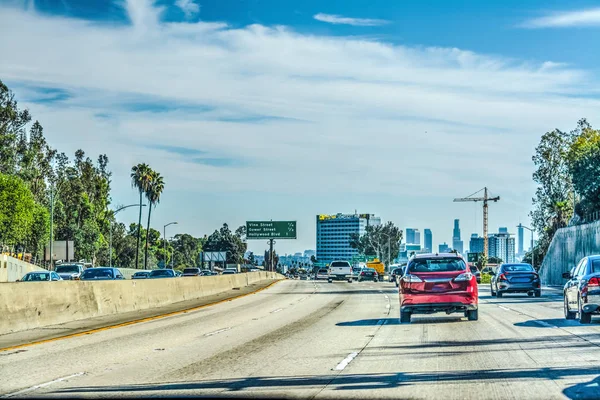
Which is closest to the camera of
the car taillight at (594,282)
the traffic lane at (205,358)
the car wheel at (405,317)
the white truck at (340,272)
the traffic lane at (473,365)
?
the traffic lane at (473,365)

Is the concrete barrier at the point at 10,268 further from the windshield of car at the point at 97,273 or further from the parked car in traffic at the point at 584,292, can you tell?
the parked car in traffic at the point at 584,292

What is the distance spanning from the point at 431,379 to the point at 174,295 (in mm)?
25194

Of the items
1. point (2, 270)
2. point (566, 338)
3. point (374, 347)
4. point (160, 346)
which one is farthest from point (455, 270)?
point (2, 270)

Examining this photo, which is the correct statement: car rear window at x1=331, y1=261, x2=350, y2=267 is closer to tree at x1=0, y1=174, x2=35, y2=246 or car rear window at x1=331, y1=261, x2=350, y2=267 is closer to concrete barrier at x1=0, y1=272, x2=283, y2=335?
tree at x1=0, y1=174, x2=35, y2=246

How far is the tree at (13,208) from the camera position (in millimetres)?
79062

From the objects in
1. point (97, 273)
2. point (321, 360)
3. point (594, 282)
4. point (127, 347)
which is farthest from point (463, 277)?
point (97, 273)

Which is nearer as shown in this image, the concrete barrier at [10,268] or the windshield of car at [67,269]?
the windshield of car at [67,269]

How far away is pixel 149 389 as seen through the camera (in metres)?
11.7

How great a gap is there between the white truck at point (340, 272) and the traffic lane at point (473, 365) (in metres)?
54.2

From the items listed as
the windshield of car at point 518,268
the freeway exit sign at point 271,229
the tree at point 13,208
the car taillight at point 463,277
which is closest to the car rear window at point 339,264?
the tree at point 13,208

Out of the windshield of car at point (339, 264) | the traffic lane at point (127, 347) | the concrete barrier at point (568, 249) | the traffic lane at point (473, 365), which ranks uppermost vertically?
the concrete barrier at point (568, 249)

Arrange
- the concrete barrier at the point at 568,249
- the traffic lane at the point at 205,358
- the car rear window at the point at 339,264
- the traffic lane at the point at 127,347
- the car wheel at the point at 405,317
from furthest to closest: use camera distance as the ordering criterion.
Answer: the car rear window at the point at 339,264
the concrete barrier at the point at 568,249
the car wheel at the point at 405,317
the traffic lane at the point at 127,347
the traffic lane at the point at 205,358

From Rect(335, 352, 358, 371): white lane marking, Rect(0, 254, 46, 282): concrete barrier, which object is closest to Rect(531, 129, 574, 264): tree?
Rect(0, 254, 46, 282): concrete barrier

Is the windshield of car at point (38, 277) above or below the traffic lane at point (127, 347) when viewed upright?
above
